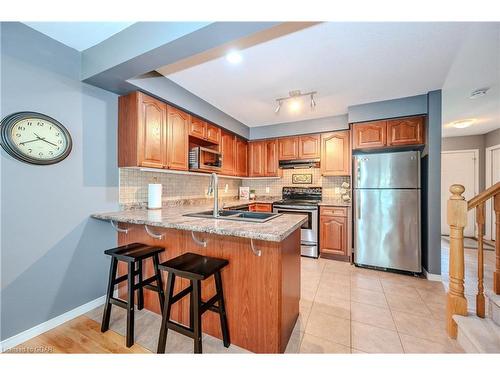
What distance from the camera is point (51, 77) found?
68.4 inches

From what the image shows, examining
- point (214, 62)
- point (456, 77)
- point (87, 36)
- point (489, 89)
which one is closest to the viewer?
point (87, 36)

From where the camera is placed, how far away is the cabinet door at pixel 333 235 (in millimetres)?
3277

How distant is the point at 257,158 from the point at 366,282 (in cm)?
271

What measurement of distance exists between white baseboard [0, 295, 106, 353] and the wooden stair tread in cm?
300

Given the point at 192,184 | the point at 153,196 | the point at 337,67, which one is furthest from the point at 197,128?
the point at 337,67

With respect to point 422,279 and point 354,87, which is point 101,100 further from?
point 422,279

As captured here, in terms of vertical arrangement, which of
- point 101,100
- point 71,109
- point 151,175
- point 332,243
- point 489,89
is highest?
point 489,89

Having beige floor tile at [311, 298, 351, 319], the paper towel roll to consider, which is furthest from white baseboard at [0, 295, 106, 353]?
beige floor tile at [311, 298, 351, 319]

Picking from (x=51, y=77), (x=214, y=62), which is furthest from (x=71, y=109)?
(x=214, y=62)

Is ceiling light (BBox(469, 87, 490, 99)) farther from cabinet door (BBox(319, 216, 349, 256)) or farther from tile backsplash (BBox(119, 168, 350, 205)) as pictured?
cabinet door (BBox(319, 216, 349, 256))

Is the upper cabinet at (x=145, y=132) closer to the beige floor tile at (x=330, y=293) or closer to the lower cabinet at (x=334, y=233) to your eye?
the beige floor tile at (x=330, y=293)

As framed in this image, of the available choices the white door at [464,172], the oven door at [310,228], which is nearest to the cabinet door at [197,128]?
the oven door at [310,228]

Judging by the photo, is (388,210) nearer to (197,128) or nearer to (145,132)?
(197,128)
